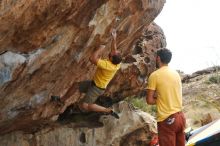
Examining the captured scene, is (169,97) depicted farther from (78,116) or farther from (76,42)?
(78,116)

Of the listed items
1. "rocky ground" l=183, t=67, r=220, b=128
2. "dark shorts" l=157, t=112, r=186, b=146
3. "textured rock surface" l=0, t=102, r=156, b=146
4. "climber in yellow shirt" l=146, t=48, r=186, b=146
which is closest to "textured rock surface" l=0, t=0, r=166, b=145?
"textured rock surface" l=0, t=102, r=156, b=146

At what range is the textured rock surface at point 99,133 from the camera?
1221 centimetres

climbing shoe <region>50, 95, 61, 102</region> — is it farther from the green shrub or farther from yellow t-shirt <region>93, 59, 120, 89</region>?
the green shrub

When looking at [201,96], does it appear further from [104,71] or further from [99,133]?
[104,71]

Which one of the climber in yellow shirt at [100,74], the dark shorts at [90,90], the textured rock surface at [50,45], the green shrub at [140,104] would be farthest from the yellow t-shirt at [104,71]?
the green shrub at [140,104]

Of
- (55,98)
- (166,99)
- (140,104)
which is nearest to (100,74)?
(55,98)

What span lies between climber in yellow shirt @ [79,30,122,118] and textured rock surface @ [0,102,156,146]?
105cm

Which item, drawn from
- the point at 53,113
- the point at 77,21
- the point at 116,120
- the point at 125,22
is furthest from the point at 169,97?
the point at 116,120

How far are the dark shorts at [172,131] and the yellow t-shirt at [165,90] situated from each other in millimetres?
89

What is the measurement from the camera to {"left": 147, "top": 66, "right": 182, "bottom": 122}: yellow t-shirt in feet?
27.8

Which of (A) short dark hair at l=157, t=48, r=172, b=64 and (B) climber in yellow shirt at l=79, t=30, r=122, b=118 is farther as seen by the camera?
(B) climber in yellow shirt at l=79, t=30, r=122, b=118

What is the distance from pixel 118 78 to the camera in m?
14.0

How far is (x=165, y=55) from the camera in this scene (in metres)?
8.42

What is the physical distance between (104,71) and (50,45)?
6.13 ft
